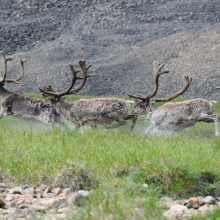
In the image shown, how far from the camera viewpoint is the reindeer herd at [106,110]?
11359 mm

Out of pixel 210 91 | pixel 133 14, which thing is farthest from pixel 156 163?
pixel 133 14

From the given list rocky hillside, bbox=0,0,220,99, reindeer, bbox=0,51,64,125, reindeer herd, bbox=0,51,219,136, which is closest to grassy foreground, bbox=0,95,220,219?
reindeer herd, bbox=0,51,219,136

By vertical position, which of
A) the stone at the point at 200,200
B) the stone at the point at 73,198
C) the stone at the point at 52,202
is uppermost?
the stone at the point at 73,198

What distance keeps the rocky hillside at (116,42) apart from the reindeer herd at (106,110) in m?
20.5

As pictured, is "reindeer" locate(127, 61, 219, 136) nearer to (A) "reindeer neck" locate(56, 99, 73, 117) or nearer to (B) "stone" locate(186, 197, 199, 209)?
(A) "reindeer neck" locate(56, 99, 73, 117)

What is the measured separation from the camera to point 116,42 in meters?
50.8

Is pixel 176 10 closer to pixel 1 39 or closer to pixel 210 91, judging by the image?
pixel 1 39

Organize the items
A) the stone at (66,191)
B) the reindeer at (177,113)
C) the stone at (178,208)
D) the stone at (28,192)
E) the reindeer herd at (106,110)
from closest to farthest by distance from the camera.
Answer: the stone at (178,208), the stone at (66,191), the stone at (28,192), the reindeer at (177,113), the reindeer herd at (106,110)

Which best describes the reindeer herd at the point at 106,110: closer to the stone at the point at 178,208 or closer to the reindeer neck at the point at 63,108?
the reindeer neck at the point at 63,108

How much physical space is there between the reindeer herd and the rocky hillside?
20502 millimetres

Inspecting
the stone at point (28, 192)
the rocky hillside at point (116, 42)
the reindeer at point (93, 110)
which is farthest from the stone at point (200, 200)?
the rocky hillside at point (116, 42)

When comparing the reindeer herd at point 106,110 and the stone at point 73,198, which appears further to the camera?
the reindeer herd at point 106,110

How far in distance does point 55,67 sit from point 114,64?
579cm

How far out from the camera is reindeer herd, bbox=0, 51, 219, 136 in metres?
11.4
